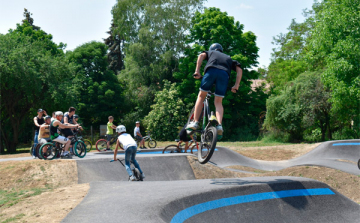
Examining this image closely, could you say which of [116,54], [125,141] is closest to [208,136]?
[125,141]

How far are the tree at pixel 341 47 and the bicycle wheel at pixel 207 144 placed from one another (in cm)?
1756

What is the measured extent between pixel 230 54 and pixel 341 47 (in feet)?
47.3

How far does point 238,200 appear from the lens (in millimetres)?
7039

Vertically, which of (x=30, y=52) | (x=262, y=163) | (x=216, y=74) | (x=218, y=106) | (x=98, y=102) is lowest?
(x=262, y=163)

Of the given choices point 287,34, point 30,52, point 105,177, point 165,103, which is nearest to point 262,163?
point 105,177

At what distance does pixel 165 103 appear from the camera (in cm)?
3534

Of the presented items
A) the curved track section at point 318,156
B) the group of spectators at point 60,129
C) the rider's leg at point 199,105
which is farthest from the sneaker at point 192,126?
the curved track section at point 318,156

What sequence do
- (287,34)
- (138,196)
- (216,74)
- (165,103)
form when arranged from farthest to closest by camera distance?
(287,34)
(165,103)
(216,74)
(138,196)

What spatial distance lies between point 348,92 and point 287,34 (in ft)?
85.1

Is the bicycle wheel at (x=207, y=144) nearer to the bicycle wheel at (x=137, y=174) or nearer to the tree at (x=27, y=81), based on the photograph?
the bicycle wheel at (x=137, y=174)

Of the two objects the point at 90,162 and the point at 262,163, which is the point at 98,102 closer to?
the point at 262,163

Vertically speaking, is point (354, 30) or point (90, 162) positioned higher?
point (354, 30)

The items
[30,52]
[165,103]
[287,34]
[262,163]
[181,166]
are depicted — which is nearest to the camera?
[181,166]

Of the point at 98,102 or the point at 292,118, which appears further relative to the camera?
the point at 98,102
